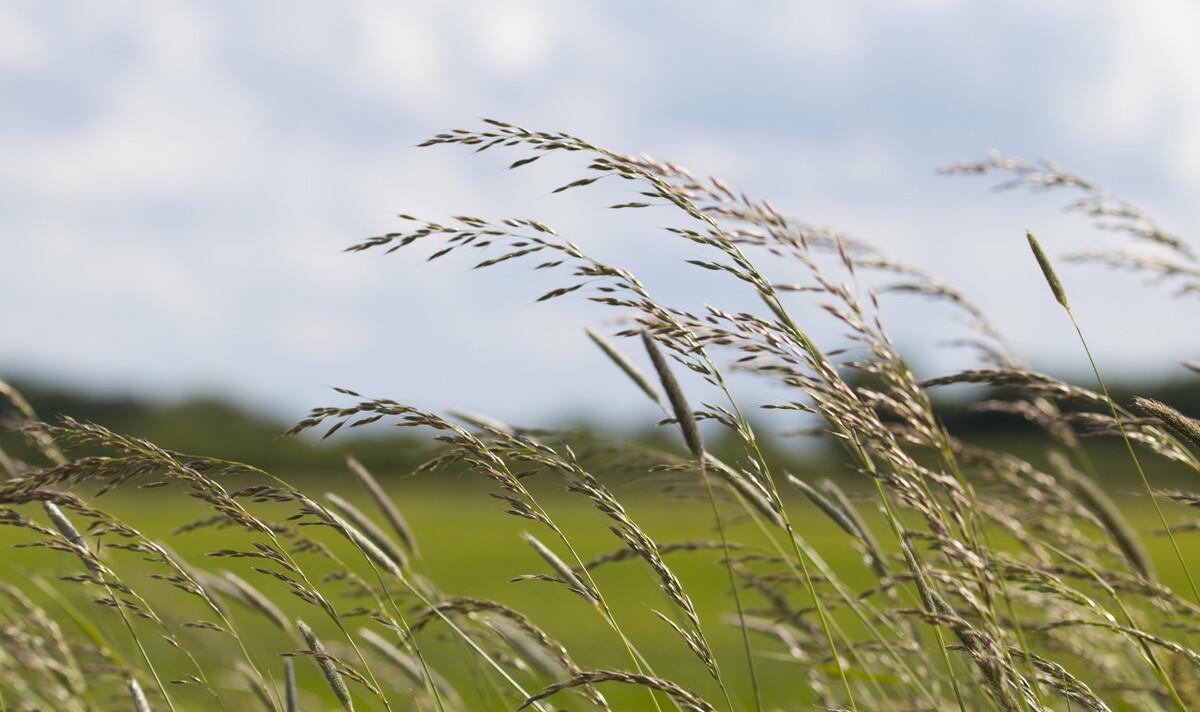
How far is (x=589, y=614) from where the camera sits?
52.0ft

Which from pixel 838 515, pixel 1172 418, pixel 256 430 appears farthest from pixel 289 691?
pixel 256 430

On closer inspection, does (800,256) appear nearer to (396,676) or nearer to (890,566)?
(890,566)

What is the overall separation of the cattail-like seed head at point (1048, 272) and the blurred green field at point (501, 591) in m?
0.83

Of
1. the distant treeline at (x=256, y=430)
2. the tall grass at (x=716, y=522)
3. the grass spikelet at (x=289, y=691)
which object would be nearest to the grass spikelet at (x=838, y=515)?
the tall grass at (x=716, y=522)

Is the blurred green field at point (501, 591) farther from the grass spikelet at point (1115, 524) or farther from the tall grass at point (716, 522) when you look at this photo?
the grass spikelet at point (1115, 524)

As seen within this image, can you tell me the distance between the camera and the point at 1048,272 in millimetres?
1889

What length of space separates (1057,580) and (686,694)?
640 mm

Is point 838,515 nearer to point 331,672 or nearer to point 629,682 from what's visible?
point 629,682

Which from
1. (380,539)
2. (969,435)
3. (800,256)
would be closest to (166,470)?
(380,539)

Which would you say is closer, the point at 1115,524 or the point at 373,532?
the point at 1115,524

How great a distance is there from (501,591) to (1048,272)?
18.2 m

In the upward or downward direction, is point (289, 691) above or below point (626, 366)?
below

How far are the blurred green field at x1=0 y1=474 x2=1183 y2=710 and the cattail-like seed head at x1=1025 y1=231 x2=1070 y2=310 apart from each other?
2.72 ft

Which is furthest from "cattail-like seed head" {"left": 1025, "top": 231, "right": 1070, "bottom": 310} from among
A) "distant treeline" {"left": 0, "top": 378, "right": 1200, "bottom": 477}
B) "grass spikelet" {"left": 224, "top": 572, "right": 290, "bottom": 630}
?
"distant treeline" {"left": 0, "top": 378, "right": 1200, "bottom": 477}
